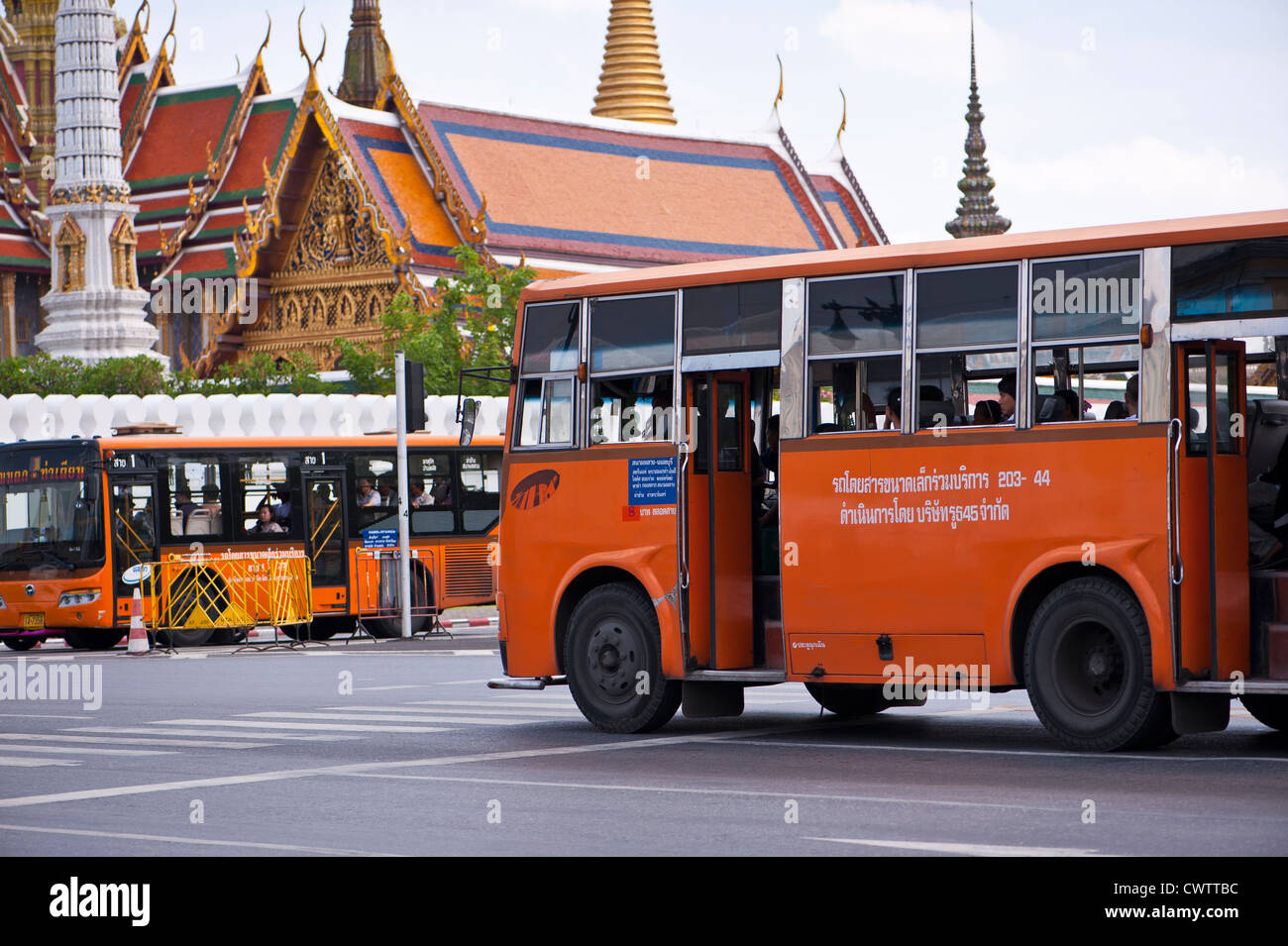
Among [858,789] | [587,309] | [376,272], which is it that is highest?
[376,272]

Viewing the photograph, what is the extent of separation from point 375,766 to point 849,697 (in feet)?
12.8

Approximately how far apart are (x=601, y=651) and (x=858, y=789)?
364 centimetres

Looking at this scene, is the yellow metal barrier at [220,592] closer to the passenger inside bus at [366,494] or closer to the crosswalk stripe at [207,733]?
the passenger inside bus at [366,494]

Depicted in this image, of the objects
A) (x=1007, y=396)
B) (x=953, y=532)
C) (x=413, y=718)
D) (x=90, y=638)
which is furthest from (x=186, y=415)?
(x=1007, y=396)

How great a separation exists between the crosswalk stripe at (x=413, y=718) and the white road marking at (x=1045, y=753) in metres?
2.47

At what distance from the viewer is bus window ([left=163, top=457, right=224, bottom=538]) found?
26953mm

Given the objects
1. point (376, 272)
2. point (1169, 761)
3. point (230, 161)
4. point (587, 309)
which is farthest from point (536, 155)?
point (1169, 761)

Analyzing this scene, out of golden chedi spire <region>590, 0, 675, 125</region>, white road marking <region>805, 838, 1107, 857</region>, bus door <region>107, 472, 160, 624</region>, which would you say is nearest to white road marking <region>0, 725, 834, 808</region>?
white road marking <region>805, 838, 1107, 857</region>

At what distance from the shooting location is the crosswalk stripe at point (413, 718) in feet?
50.6

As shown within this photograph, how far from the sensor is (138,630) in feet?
82.9

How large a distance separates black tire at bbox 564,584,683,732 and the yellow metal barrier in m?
12.5

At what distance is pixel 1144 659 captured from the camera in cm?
1166

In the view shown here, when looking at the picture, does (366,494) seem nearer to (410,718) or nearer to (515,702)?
(515,702)

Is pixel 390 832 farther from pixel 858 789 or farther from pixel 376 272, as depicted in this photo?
pixel 376 272
